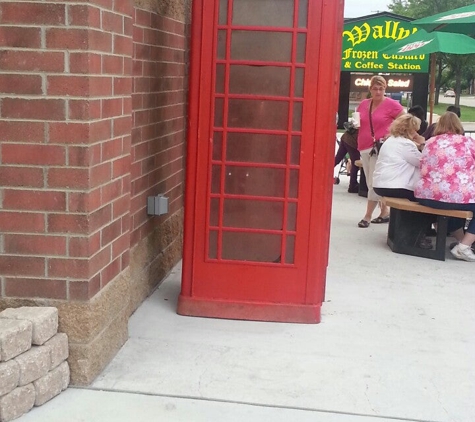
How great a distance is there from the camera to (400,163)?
802cm

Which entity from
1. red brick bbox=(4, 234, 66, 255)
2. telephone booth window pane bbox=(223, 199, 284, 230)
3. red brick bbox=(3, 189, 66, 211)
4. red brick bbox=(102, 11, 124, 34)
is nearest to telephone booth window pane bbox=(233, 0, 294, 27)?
red brick bbox=(102, 11, 124, 34)

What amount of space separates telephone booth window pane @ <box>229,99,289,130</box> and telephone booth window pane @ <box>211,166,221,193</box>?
30cm

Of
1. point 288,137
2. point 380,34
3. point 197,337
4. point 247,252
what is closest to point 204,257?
point 247,252

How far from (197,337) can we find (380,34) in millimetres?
10267

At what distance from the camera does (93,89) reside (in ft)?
12.4

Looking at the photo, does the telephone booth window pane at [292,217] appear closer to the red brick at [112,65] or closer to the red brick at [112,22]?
the red brick at [112,65]

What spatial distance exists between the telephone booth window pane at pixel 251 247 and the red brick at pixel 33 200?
1663 millimetres

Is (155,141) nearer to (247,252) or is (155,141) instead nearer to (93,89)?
(247,252)

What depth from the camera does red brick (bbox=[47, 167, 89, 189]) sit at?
3793mm

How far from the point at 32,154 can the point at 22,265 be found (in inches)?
22.0

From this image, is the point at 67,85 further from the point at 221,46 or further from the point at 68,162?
the point at 221,46

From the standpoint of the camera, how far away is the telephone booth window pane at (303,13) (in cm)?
497

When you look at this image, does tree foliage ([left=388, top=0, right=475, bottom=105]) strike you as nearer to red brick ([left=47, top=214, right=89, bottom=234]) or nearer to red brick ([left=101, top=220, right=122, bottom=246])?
red brick ([left=101, top=220, right=122, bottom=246])

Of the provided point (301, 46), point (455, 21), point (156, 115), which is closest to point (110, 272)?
point (156, 115)
